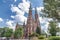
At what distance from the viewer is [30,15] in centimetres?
2644

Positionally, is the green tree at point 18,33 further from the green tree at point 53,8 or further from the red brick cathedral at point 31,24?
the green tree at point 53,8

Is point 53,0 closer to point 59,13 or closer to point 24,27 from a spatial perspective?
point 59,13

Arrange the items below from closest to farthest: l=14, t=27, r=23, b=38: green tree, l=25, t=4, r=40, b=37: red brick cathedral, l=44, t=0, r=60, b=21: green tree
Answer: l=44, t=0, r=60, b=21: green tree
l=14, t=27, r=23, b=38: green tree
l=25, t=4, r=40, b=37: red brick cathedral

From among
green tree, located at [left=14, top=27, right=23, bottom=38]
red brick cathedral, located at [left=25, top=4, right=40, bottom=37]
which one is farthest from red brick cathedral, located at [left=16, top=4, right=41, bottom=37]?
green tree, located at [left=14, top=27, right=23, bottom=38]

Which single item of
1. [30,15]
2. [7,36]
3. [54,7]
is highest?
[30,15]

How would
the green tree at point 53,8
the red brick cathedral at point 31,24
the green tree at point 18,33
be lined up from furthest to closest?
the red brick cathedral at point 31,24, the green tree at point 18,33, the green tree at point 53,8

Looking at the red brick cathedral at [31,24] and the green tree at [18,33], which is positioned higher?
the red brick cathedral at [31,24]

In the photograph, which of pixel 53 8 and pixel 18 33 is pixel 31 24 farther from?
pixel 53 8

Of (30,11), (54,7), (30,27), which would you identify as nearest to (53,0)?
(54,7)

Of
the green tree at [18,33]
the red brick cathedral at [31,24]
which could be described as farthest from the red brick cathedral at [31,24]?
the green tree at [18,33]

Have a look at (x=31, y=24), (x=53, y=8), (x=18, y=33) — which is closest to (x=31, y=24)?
(x=31, y=24)

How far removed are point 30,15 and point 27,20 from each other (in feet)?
3.33

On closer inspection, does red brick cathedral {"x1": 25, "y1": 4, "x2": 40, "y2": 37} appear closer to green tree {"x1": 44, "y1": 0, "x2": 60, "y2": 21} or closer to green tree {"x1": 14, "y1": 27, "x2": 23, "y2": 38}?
green tree {"x1": 14, "y1": 27, "x2": 23, "y2": 38}

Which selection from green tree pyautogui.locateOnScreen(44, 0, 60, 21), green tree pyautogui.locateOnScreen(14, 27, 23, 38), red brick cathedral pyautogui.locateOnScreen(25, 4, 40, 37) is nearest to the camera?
green tree pyautogui.locateOnScreen(44, 0, 60, 21)
